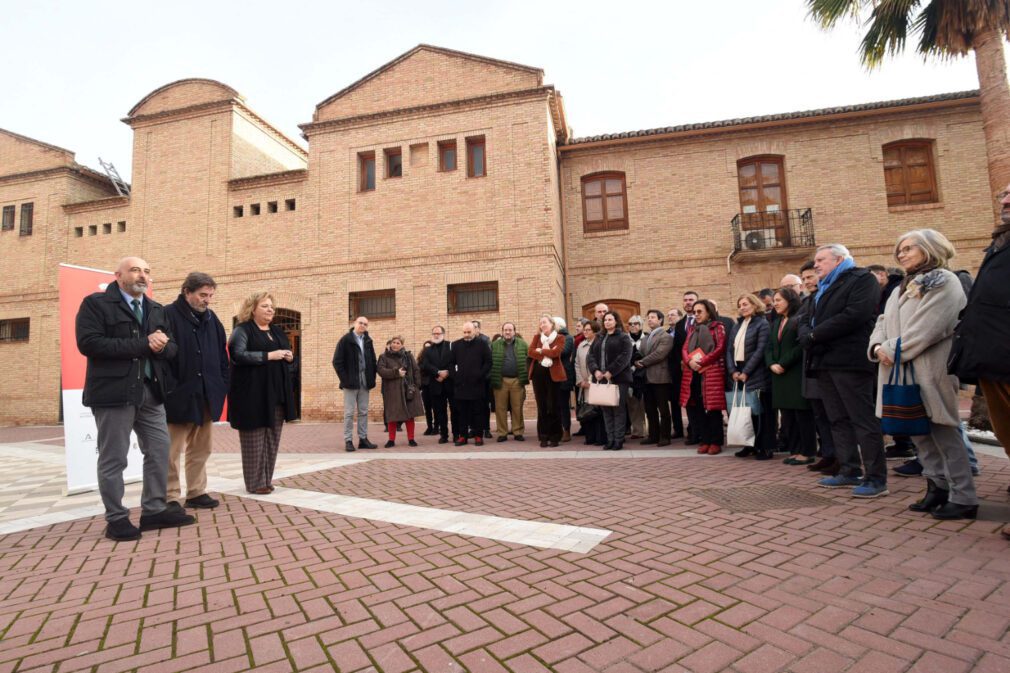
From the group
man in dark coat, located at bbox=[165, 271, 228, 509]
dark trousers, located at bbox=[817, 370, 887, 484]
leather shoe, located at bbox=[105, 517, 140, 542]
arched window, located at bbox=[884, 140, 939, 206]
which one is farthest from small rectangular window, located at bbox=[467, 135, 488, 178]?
leather shoe, located at bbox=[105, 517, 140, 542]

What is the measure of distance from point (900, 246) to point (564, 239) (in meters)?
12.5

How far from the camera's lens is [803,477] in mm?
4961

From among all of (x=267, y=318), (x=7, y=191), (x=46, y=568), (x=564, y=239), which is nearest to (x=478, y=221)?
(x=564, y=239)

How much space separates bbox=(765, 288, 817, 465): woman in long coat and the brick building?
316 inches

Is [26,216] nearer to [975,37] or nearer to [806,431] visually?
[806,431]

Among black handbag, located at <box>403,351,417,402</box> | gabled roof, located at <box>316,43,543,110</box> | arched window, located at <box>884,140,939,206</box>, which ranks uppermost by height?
gabled roof, located at <box>316,43,543,110</box>

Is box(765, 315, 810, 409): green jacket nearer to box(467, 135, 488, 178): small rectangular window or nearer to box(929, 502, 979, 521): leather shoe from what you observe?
box(929, 502, 979, 521): leather shoe

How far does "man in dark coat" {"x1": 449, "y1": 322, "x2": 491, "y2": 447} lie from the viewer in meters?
8.50

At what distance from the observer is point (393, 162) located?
15.5m

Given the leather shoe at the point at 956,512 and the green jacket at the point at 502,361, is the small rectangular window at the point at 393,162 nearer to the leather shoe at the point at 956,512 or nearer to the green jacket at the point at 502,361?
the green jacket at the point at 502,361

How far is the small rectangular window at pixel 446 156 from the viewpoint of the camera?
15.1 meters

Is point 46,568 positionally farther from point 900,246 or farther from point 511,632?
point 900,246

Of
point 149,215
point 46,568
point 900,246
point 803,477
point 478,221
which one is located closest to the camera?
point 46,568

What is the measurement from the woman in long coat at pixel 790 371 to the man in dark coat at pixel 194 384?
18.0ft
